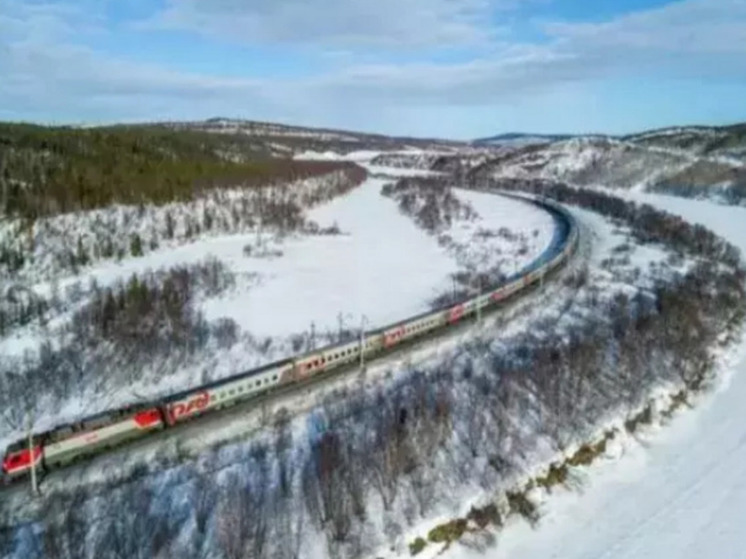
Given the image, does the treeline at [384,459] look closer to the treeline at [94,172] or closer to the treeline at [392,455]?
the treeline at [392,455]

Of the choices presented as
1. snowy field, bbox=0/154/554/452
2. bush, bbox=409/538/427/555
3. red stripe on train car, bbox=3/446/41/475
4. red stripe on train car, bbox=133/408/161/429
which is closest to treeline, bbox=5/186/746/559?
bush, bbox=409/538/427/555

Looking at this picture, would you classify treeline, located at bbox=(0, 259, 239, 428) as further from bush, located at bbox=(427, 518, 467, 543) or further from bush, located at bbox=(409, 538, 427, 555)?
bush, located at bbox=(427, 518, 467, 543)

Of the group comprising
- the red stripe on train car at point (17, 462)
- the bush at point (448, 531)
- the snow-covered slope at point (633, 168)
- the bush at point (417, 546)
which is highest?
the red stripe on train car at point (17, 462)

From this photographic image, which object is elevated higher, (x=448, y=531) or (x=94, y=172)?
(x=94, y=172)

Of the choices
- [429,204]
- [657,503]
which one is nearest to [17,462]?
[657,503]

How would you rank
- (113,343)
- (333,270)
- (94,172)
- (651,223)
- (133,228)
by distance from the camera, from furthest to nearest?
1. (651,223)
2. (94,172)
3. (133,228)
4. (333,270)
5. (113,343)

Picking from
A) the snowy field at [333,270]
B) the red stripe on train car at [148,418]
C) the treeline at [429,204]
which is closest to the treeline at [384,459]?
the red stripe on train car at [148,418]

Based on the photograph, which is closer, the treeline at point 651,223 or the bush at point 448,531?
the bush at point 448,531

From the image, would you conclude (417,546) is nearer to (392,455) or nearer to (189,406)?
(392,455)
